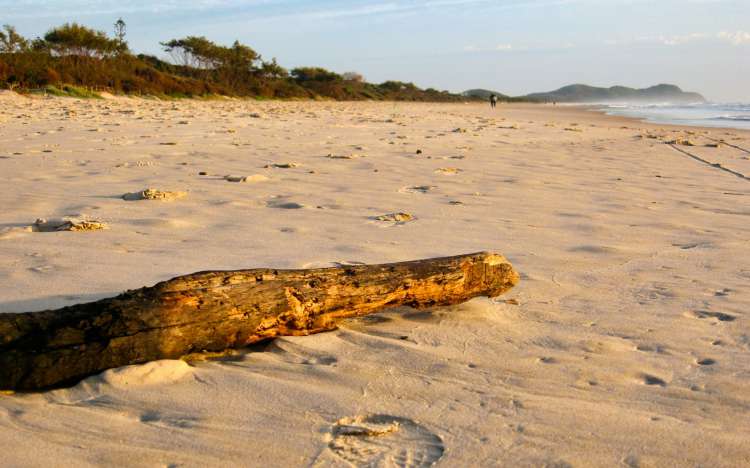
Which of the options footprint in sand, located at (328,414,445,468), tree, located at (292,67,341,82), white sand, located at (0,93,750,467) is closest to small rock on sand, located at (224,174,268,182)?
white sand, located at (0,93,750,467)

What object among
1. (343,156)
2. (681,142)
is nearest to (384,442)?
(343,156)

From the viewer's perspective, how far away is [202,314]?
207 cm

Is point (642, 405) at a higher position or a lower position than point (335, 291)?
lower

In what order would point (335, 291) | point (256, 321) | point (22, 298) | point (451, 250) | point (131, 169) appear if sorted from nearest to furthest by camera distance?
point (256, 321) < point (335, 291) < point (22, 298) < point (451, 250) < point (131, 169)

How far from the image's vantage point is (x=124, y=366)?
1968 millimetres

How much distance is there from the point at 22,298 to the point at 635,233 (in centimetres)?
317

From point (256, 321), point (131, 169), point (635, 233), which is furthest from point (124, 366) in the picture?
point (131, 169)

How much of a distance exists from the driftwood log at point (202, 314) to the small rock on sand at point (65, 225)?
5.94 ft

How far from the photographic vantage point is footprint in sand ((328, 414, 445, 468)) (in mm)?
1598

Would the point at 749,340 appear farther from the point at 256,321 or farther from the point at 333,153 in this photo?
the point at 333,153

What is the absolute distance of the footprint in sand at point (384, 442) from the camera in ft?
5.24

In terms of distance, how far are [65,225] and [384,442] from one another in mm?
2683

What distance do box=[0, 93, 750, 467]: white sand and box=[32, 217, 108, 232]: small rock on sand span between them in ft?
0.38

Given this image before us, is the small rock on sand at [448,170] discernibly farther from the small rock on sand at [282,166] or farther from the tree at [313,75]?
the tree at [313,75]
